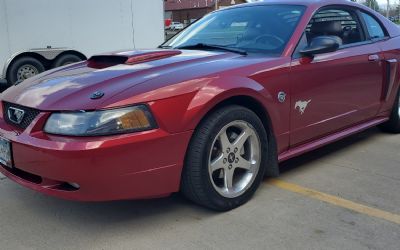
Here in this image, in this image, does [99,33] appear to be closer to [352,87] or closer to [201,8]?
[352,87]

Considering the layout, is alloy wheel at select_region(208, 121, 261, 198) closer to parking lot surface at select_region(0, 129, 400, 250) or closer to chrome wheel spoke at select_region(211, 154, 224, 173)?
chrome wheel spoke at select_region(211, 154, 224, 173)

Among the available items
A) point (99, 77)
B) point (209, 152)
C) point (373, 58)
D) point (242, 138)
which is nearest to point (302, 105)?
point (242, 138)

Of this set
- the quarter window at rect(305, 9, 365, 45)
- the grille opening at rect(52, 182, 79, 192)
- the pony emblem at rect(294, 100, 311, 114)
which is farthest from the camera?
the quarter window at rect(305, 9, 365, 45)

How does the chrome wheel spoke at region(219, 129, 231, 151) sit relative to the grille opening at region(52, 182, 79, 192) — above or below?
above

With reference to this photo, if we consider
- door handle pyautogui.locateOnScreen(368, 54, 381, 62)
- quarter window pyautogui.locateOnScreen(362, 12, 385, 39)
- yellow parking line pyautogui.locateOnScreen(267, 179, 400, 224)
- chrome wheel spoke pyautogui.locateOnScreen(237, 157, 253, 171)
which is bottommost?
yellow parking line pyautogui.locateOnScreen(267, 179, 400, 224)

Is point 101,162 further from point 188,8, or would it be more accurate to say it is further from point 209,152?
point 188,8

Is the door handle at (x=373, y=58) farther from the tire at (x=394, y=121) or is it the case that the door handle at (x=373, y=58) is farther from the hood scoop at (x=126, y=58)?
the hood scoop at (x=126, y=58)

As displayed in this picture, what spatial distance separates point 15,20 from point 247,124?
681cm

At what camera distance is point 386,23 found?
5.29m

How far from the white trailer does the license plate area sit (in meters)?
5.70

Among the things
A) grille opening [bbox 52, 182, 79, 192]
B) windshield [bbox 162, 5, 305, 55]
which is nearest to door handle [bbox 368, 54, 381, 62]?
windshield [bbox 162, 5, 305, 55]

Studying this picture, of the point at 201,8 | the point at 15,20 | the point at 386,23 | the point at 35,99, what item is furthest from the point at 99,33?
the point at 201,8

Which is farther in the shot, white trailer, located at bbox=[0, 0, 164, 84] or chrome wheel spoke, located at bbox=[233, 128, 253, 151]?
white trailer, located at bbox=[0, 0, 164, 84]

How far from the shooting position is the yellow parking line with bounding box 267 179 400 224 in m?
3.27
